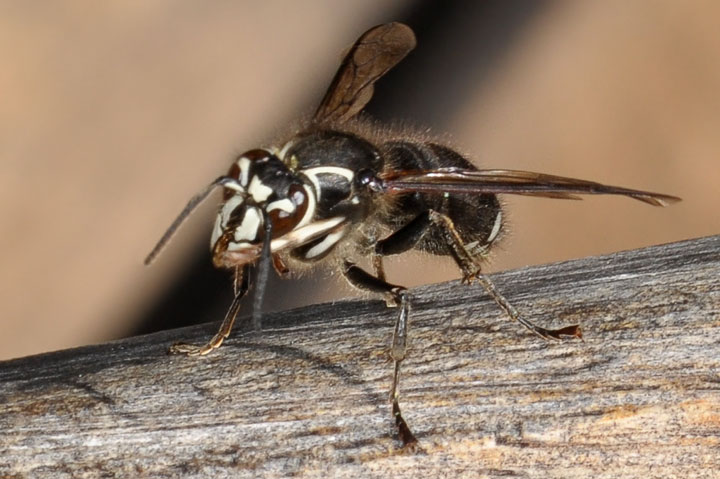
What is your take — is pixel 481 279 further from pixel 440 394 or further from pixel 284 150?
pixel 284 150

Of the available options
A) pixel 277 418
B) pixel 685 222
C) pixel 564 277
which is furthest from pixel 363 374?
pixel 685 222

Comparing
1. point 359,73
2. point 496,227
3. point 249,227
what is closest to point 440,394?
point 249,227

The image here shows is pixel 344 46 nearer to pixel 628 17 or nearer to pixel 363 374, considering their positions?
pixel 628 17

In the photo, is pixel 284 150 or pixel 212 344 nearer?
pixel 212 344

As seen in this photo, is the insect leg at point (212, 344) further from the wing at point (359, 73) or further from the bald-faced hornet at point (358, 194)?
the wing at point (359, 73)

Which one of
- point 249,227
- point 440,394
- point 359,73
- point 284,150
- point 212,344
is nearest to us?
point 440,394

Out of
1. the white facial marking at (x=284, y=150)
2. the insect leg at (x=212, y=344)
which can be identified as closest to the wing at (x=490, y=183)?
the white facial marking at (x=284, y=150)

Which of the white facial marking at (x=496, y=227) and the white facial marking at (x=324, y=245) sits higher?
the white facial marking at (x=496, y=227)
